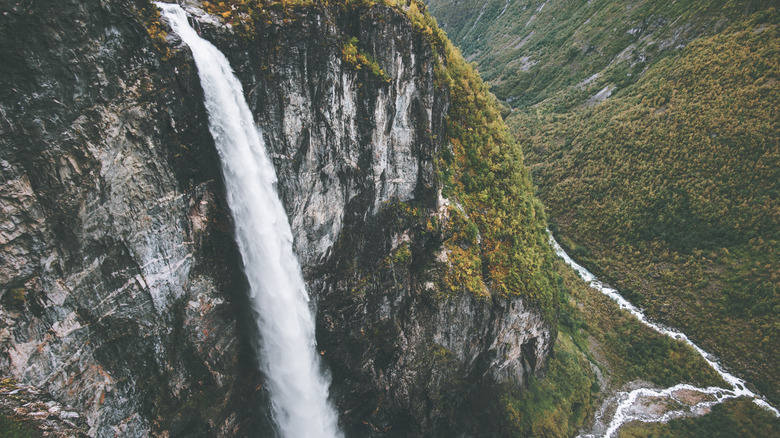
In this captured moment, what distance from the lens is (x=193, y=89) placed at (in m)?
14.5

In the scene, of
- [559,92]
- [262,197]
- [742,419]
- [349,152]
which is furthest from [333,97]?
[559,92]

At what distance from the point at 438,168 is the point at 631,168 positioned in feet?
164

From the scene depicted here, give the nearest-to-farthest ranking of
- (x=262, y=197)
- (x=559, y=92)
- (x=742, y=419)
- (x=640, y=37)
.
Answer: (x=262, y=197), (x=742, y=419), (x=640, y=37), (x=559, y=92)

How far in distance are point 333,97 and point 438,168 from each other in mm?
9683

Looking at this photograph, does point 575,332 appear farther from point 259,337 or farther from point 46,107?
point 46,107

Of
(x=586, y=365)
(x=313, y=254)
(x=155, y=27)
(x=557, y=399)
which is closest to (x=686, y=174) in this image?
(x=586, y=365)

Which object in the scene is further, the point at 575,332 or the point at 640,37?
the point at 640,37

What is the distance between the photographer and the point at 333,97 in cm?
1855

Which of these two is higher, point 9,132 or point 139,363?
point 9,132

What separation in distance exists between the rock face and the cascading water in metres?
0.66

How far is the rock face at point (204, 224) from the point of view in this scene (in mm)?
11406

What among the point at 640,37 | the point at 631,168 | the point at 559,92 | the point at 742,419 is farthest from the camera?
the point at 559,92

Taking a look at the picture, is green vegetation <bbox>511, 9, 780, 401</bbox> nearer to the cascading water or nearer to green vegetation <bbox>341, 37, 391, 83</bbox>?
the cascading water

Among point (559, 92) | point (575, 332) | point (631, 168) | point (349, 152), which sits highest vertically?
point (349, 152)
